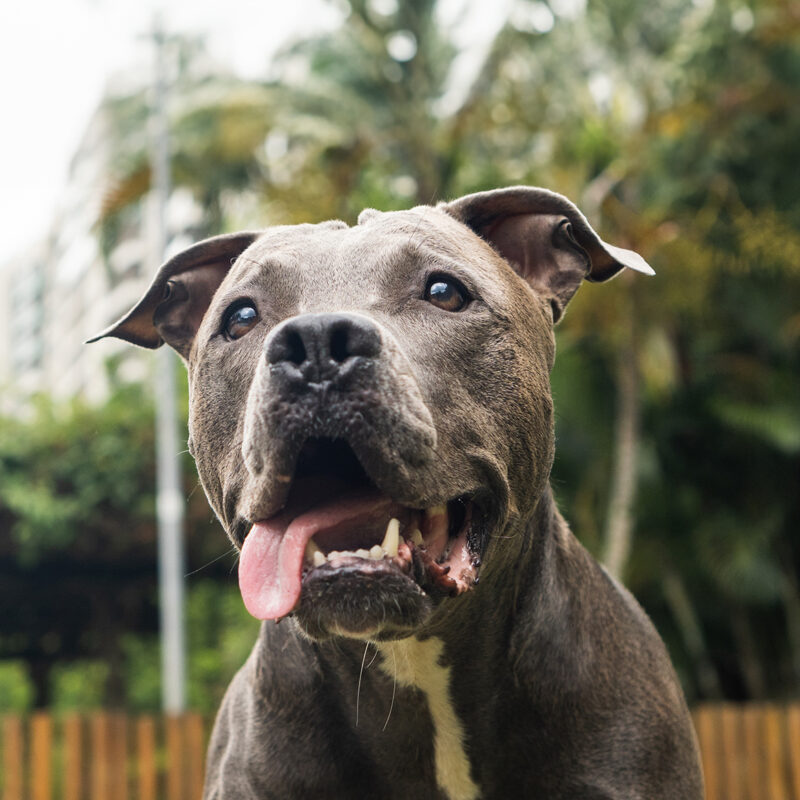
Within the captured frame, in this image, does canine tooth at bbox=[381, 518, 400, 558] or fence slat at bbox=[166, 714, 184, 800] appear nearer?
canine tooth at bbox=[381, 518, 400, 558]

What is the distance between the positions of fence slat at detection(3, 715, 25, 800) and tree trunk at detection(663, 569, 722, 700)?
10553 millimetres

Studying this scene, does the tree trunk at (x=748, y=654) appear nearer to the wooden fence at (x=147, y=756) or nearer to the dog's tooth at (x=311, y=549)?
the wooden fence at (x=147, y=756)

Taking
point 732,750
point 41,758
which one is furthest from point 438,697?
point 732,750

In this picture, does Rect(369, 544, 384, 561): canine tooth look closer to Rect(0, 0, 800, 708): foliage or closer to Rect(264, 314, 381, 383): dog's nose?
Rect(264, 314, 381, 383): dog's nose

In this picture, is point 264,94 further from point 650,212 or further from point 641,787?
point 641,787

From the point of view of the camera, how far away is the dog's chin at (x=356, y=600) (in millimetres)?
2672

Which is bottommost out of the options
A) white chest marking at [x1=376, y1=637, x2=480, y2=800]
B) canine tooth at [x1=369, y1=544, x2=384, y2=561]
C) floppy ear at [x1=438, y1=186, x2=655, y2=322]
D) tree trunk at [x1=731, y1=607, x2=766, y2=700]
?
tree trunk at [x1=731, y1=607, x2=766, y2=700]

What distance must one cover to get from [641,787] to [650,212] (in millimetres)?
15011

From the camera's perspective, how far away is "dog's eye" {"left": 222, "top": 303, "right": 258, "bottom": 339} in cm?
323

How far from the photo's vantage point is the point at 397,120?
20.0m

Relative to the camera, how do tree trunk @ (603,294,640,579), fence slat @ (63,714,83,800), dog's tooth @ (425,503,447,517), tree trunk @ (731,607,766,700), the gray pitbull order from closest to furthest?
1. the gray pitbull
2. dog's tooth @ (425,503,447,517)
3. fence slat @ (63,714,83,800)
4. tree trunk @ (603,294,640,579)
5. tree trunk @ (731,607,766,700)

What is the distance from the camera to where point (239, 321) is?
3.26 metres

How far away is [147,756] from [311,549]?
7.18 metres

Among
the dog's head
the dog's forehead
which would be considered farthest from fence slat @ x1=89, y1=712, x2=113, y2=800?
the dog's forehead
